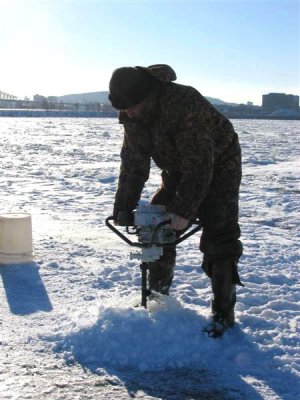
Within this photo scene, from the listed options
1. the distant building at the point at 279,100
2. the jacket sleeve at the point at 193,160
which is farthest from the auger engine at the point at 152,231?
the distant building at the point at 279,100

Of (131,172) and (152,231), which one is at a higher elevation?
(131,172)

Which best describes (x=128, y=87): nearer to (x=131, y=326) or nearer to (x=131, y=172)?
(x=131, y=172)

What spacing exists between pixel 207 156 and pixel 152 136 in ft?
1.28

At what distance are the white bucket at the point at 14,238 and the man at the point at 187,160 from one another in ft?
5.53

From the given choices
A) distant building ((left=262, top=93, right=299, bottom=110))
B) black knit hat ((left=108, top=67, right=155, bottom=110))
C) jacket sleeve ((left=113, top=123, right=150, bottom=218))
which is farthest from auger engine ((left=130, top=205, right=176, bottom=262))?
distant building ((left=262, top=93, right=299, bottom=110))

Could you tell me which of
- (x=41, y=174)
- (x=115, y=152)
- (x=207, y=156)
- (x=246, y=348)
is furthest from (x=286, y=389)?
(x=115, y=152)

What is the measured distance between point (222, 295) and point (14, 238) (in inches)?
90.5

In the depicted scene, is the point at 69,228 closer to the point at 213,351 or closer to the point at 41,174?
the point at 213,351

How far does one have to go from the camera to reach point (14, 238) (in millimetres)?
5109

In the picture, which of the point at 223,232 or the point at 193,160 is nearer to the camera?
the point at 193,160

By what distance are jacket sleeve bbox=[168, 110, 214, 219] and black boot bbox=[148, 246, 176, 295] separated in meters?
0.79

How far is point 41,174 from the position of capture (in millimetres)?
12930

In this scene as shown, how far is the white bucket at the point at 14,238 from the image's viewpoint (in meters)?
5.10

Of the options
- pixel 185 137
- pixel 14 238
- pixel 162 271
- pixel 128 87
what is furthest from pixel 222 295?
pixel 14 238
